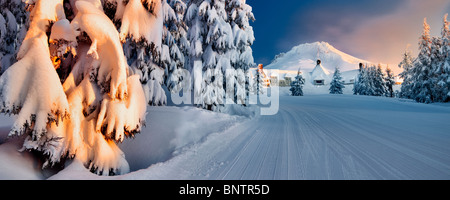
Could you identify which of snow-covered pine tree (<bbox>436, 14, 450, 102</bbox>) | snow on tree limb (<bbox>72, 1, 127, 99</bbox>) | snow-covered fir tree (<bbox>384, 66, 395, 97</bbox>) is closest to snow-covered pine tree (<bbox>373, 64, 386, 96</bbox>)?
snow-covered fir tree (<bbox>384, 66, 395, 97</bbox>)

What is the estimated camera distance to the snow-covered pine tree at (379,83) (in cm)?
4844

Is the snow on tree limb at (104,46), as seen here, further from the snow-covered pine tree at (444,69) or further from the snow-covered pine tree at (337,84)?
→ the snow-covered pine tree at (337,84)

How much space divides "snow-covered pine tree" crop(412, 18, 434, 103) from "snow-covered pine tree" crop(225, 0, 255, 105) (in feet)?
88.1

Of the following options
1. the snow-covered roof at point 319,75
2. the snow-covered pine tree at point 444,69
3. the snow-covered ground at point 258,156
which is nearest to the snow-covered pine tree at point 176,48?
the snow-covered ground at point 258,156

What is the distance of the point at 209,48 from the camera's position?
12.9 meters

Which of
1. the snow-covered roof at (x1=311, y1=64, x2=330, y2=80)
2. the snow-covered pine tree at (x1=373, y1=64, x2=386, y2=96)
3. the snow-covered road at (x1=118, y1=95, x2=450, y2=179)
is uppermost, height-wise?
the snow-covered roof at (x1=311, y1=64, x2=330, y2=80)

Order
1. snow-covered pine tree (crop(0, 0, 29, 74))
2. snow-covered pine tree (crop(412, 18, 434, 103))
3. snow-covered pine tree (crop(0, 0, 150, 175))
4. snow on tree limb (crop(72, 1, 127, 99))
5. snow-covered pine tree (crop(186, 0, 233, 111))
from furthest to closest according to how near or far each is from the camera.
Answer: snow-covered pine tree (crop(412, 18, 434, 103)) → snow-covered pine tree (crop(186, 0, 233, 111)) → snow-covered pine tree (crop(0, 0, 29, 74)) → snow on tree limb (crop(72, 1, 127, 99)) → snow-covered pine tree (crop(0, 0, 150, 175))

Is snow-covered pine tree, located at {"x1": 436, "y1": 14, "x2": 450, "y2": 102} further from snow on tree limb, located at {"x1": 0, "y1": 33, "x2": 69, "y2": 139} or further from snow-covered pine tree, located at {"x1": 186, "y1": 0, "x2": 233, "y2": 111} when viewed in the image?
snow on tree limb, located at {"x1": 0, "y1": 33, "x2": 69, "y2": 139}

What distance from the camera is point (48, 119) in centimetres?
354

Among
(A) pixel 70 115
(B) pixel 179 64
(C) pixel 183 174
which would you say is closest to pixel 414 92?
(B) pixel 179 64

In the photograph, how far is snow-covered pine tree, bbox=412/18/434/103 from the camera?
24984 mm

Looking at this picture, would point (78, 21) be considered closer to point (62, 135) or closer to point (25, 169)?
point (62, 135)

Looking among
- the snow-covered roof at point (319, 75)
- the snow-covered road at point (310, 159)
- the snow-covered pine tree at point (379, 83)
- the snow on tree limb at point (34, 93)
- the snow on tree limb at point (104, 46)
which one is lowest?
the snow-covered road at point (310, 159)

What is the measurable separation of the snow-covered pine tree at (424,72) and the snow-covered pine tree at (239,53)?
26.9 metres
